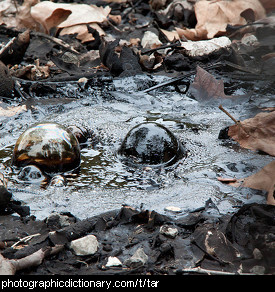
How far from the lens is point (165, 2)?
5938 millimetres

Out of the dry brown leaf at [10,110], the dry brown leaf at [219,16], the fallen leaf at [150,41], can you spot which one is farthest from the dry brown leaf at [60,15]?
the dry brown leaf at [10,110]

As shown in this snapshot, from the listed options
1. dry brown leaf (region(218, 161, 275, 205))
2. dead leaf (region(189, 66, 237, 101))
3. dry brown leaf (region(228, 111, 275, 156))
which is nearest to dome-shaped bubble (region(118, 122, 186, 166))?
dry brown leaf (region(228, 111, 275, 156))

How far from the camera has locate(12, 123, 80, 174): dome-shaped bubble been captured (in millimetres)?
2764

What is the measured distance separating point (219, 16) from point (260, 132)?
2725 mm

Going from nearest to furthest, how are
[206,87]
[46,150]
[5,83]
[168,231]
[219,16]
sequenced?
[168,231] → [46,150] → [206,87] → [5,83] → [219,16]

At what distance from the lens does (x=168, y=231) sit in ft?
6.81

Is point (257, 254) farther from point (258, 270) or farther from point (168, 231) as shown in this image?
point (168, 231)

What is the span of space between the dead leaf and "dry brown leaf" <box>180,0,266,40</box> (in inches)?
46.6

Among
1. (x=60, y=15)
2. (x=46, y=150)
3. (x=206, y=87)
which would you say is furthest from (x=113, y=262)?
(x=60, y=15)

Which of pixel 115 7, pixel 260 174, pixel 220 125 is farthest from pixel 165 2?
pixel 260 174

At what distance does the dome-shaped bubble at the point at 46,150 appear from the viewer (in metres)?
2.76

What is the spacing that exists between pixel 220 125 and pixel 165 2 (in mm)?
3104

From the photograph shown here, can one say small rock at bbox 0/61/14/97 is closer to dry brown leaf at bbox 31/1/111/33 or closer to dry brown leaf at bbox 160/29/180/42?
dry brown leaf at bbox 31/1/111/33
